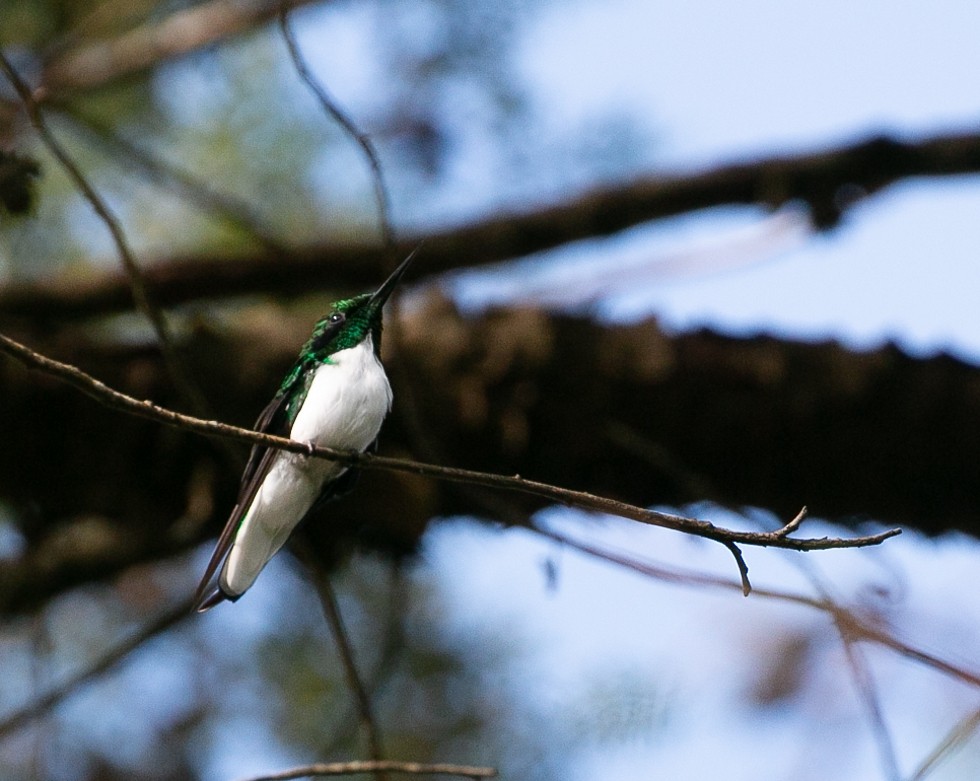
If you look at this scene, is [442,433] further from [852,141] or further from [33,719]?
[852,141]

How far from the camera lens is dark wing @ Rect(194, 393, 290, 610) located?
260 centimetres

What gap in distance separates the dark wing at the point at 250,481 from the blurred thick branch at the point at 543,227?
170 cm

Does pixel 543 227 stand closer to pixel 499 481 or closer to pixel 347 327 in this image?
pixel 347 327

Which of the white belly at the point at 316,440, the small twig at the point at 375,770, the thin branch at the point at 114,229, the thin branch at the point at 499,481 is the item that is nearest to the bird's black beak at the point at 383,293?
the white belly at the point at 316,440

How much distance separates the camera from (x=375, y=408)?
3.00 meters

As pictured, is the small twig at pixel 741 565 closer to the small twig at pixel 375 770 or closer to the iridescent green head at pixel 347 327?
the small twig at pixel 375 770

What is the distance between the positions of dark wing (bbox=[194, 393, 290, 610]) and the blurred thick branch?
5.59 feet

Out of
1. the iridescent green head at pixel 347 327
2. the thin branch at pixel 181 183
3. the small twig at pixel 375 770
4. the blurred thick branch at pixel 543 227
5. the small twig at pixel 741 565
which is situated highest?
the thin branch at pixel 181 183

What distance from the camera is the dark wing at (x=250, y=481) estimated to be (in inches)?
102

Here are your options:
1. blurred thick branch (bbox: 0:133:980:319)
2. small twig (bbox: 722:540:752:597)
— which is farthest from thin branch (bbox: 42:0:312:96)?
small twig (bbox: 722:540:752:597)

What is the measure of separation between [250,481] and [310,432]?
23 cm

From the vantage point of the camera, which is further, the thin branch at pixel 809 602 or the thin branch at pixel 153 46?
the thin branch at pixel 153 46

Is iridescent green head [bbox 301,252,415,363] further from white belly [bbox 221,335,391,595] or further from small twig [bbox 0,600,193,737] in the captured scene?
Result: small twig [bbox 0,600,193,737]

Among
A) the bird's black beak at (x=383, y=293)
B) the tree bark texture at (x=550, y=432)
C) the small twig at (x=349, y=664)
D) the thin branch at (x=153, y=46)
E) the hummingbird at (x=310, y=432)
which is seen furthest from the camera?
the thin branch at (x=153, y=46)
